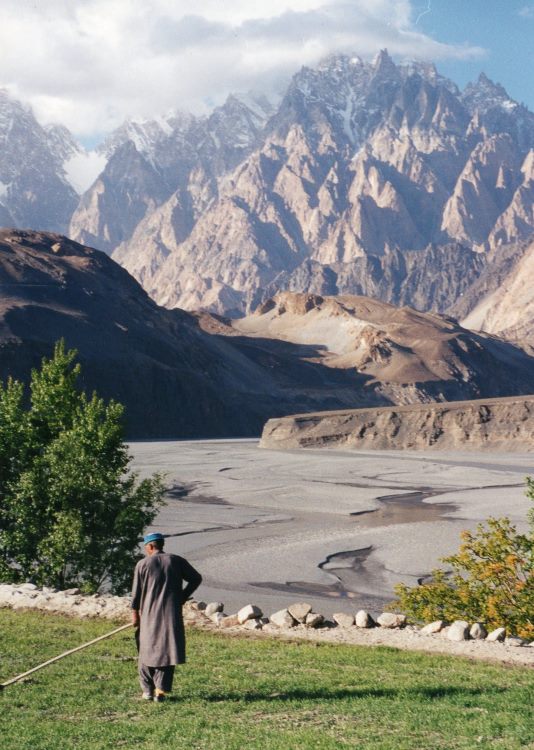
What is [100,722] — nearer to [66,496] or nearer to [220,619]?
[220,619]

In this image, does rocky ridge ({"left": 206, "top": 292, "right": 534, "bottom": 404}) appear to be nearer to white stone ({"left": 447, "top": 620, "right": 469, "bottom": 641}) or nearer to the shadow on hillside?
white stone ({"left": 447, "top": 620, "right": 469, "bottom": 641})

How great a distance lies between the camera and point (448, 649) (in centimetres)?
1681

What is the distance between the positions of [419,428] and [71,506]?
3228 inches

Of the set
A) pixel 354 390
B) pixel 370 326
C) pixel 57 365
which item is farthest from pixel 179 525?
pixel 370 326

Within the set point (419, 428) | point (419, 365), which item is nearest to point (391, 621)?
point (419, 428)

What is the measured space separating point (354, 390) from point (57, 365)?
143m

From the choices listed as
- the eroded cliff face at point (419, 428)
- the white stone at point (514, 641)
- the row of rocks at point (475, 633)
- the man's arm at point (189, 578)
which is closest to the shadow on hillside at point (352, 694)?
the man's arm at point (189, 578)

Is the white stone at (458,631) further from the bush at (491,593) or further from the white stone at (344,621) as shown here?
the white stone at (344,621)

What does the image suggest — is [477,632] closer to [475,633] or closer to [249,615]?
[475,633]

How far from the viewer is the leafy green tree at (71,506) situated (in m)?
24.2

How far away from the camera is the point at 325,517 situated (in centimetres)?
4747

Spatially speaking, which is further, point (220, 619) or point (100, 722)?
point (220, 619)

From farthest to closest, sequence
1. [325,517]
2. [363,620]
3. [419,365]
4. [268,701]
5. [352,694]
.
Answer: [419,365] < [325,517] < [363,620] < [352,694] < [268,701]

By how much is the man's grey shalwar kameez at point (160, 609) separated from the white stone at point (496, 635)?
707 centimetres
